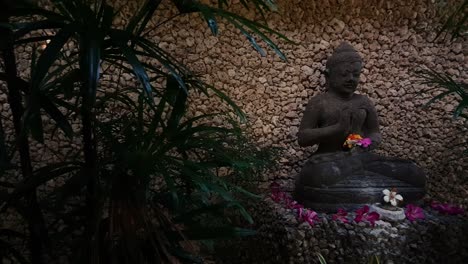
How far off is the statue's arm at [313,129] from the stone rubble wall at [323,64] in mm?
401

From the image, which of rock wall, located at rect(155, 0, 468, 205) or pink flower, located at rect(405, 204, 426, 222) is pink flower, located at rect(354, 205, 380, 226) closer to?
pink flower, located at rect(405, 204, 426, 222)

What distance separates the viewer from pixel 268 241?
2.43 metres

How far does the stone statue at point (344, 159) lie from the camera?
2459 millimetres

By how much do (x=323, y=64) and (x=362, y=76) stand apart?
35cm

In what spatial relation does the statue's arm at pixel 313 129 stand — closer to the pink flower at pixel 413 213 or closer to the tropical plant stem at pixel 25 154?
the pink flower at pixel 413 213

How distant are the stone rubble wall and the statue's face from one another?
413 millimetres

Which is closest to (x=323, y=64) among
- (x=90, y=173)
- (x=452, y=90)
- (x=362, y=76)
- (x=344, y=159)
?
(x=362, y=76)

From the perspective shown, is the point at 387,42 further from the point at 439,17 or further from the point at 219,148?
the point at 219,148

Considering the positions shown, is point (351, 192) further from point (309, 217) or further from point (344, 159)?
point (309, 217)

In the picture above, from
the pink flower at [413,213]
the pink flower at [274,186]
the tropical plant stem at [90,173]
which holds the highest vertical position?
the tropical plant stem at [90,173]

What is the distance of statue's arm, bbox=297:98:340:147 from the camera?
8.45 feet

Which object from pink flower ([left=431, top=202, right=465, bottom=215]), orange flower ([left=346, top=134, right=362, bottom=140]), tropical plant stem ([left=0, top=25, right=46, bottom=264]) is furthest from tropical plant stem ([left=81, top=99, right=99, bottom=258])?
pink flower ([left=431, top=202, right=465, bottom=215])

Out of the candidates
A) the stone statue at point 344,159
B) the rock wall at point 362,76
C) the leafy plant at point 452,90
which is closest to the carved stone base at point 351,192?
the stone statue at point 344,159

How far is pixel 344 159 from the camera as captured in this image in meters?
2.55
